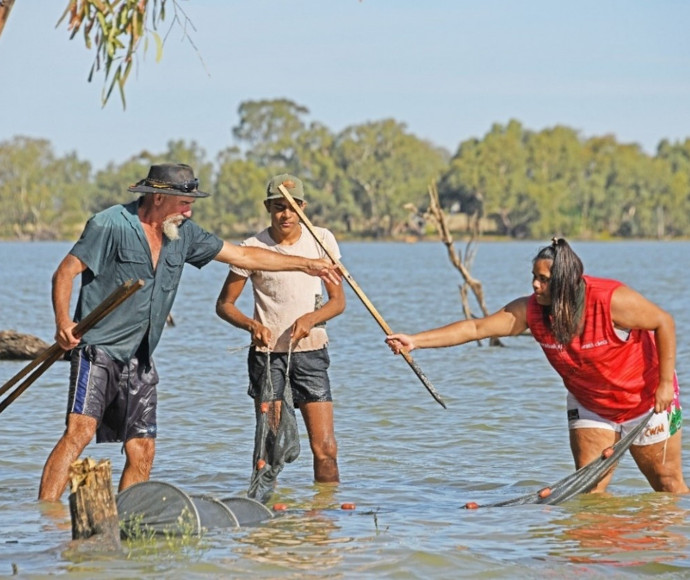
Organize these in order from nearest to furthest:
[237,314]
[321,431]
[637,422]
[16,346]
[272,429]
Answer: [637,422]
[237,314]
[272,429]
[321,431]
[16,346]

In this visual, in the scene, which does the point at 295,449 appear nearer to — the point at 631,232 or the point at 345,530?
the point at 345,530

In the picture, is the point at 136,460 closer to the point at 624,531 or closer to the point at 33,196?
the point at 624,531

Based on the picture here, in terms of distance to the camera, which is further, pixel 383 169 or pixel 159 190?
pixel 383 169

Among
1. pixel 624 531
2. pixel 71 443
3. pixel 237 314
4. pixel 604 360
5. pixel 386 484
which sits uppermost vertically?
pixel 237 314

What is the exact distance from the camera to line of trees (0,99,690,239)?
11919 cm

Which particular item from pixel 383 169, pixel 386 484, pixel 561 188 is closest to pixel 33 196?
pixel 383 169

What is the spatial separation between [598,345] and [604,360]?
0.10m

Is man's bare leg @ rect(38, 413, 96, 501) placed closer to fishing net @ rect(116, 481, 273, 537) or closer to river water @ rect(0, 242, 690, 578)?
river water @ rect(0, 242, 690, 578)

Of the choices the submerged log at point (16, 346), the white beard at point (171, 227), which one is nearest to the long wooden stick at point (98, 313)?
the white beard at point (171, 227)

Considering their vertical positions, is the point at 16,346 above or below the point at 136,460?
below

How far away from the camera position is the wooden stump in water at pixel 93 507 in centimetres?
634

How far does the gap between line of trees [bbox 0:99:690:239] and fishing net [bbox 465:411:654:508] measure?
108 m

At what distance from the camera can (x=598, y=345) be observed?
295 inches

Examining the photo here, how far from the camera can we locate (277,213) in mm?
8344
